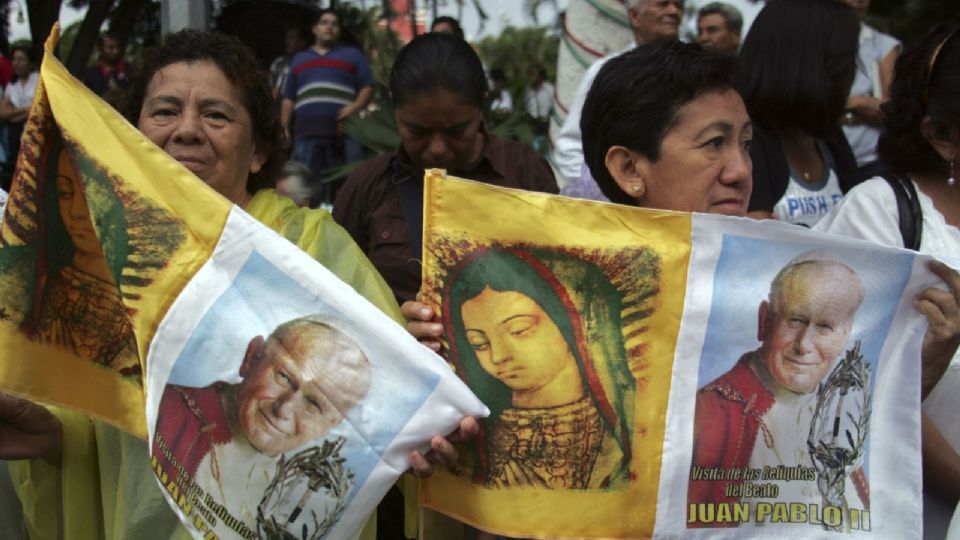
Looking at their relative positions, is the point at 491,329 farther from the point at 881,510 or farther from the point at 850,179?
the point at 850,179

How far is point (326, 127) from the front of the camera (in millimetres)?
9414

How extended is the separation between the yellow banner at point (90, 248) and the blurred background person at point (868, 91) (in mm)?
2539

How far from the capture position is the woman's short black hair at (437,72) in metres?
4.39

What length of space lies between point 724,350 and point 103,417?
4.61 feet

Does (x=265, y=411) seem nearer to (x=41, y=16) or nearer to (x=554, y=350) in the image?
(x=554, y=350)

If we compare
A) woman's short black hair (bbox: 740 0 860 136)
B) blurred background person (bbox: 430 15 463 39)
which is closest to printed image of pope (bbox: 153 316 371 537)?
woman's short black hair (bbox: 740 0 860 136)

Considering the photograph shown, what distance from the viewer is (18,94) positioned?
12.7m

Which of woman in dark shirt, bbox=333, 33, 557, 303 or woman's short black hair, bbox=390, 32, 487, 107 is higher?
woman's short black hair, bbox=390, 32, 487, 107

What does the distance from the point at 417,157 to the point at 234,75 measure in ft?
4.43

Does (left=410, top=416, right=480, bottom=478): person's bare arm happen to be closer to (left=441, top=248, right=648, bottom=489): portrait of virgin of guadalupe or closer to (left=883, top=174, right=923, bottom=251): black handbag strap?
(left=441, top=248, right=648, bottom=489): portrait of virgin of guadalupe

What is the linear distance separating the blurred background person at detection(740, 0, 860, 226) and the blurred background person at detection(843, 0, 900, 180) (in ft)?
0.63

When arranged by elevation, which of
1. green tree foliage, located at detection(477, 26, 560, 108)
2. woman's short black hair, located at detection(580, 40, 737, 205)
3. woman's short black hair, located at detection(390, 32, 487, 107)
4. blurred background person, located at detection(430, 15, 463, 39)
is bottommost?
woman's short black hair, located at detection(580, 40, 737, 205)

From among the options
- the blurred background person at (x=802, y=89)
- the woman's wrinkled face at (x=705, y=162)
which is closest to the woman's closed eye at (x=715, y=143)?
the woman's wrinkled face at (x=705, y=162)

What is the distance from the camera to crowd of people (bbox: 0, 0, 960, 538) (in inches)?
104
